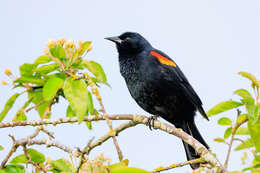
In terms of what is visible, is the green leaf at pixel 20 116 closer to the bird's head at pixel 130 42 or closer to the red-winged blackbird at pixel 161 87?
the red-winged blackbird at pixel 161 87

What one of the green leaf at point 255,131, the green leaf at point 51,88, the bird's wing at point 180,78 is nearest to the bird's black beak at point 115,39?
the bird's wing at point 180,78

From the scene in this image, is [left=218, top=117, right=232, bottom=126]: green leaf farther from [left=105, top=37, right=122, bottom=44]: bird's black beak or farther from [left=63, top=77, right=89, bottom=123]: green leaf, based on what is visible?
[left=105, top=37, right=122, bottom=44]: bird's black beak

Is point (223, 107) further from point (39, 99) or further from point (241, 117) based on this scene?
point (39, 99)

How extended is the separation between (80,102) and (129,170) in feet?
2.13

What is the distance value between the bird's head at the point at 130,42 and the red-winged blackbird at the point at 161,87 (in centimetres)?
1

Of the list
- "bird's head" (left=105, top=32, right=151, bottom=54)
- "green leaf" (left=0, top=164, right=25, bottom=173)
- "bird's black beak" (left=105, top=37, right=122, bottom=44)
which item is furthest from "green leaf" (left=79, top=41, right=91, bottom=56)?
"bird's black beak" (left=105, top=37, right=122, bottom=44)

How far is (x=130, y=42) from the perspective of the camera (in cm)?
412

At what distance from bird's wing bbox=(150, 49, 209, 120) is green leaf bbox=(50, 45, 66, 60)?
1.57m

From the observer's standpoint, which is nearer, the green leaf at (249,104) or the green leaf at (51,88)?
the green leaf at (249,104)

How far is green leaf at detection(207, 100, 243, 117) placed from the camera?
7.13 ft

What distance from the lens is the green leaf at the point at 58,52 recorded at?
2.34 meters

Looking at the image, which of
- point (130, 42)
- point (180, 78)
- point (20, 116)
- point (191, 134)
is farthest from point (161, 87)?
point (20, 116)

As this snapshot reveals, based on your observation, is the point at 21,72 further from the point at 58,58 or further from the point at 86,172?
the point at 86,172

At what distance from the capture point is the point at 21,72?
252cm
